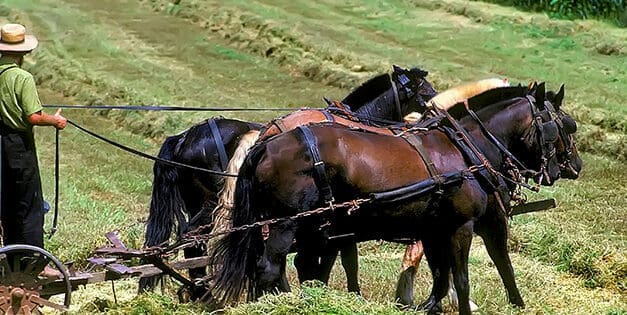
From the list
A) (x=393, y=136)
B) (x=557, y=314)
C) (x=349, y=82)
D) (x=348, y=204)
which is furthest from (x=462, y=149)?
(x=349, y=82)

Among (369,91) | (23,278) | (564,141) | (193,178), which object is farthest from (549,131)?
(23,278)

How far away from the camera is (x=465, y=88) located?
8344 millimetres

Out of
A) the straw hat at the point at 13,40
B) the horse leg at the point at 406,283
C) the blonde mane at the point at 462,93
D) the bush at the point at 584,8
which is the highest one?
the straw hat at the point at 13,40

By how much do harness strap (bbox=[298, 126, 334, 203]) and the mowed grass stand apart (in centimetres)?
85

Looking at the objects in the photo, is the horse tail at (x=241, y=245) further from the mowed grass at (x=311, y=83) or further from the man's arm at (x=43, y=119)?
the man's arm at (x=43, y=119)

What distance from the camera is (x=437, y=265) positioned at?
24.2ft

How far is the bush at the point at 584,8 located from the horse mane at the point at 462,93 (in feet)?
48.9

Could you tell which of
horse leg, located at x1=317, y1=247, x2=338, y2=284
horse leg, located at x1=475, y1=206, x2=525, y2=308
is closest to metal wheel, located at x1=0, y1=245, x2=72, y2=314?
horse leg, located at x1=317, y1=247, x2=338, y2=284

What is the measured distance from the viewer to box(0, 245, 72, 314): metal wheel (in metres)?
6.38

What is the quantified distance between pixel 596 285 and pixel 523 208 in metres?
1.18

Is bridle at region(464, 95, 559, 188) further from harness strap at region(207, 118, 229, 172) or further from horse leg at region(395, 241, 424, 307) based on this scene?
harness strap at region(207, 118, 229, 172)

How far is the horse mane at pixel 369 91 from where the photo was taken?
8.84 metres

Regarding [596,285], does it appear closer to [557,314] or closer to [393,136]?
[557,314]

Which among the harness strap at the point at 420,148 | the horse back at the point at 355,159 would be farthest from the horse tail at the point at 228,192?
the harness strap at the point at 420,148
